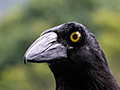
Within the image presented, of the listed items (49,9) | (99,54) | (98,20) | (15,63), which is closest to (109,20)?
(98,20)

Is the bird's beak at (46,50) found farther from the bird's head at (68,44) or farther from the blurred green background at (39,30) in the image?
the blurred green background at (39,30)

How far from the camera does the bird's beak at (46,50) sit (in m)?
4.94

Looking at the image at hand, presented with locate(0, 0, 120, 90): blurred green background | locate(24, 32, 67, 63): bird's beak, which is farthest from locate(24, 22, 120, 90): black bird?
locate(0, 0, 120, 90): blurred green background

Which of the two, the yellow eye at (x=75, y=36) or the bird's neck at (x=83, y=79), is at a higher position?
the yellow eye at (x=75, y=36)

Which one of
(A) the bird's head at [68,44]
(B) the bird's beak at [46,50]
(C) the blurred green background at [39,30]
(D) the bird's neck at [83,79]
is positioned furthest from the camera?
(C) the blurred green background at [39,30]

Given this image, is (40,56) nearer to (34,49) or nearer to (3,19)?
(34,49)

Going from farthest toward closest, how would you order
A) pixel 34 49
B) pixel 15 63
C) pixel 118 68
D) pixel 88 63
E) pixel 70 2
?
pixel 70 2 < pixel 118 68 < pixel 15 63 < pixel 88 63 < pixel 34 49

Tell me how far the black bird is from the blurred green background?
13.5m

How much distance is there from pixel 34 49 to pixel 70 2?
61.8ft

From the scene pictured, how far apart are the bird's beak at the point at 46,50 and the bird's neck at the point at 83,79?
0.30 meters

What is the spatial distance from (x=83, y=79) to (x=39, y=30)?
14.5 metres

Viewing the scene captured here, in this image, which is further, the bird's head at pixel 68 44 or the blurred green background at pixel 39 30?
the blurred green background at pixel 39 30

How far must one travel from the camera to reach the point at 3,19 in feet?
76.9

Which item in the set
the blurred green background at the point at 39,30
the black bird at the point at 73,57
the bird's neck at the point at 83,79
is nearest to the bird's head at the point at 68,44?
the black bird at the point at 73,57
